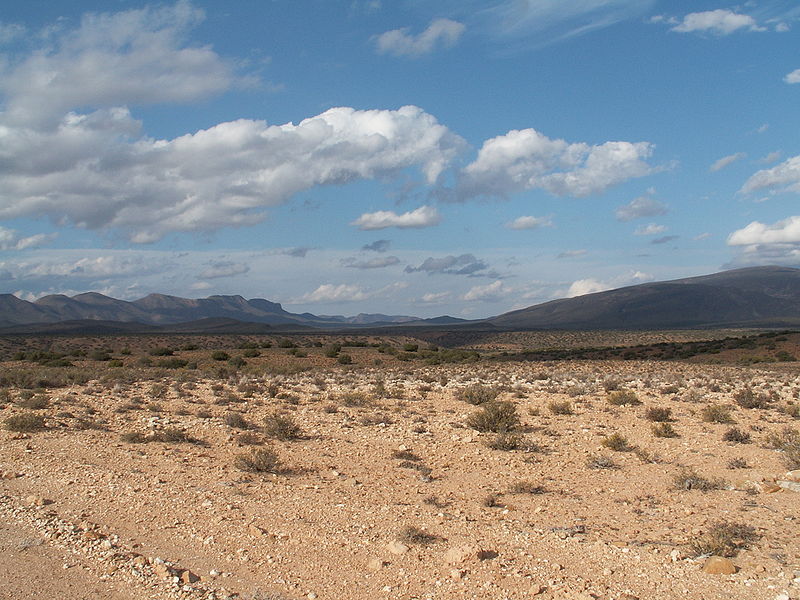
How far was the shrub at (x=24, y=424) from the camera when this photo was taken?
562 inches

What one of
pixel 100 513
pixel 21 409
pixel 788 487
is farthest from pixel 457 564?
pixel 21 409

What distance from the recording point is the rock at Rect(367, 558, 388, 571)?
699 cm

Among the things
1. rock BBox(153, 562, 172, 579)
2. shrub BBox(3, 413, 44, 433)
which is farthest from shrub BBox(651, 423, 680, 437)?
shrub BBox(3, 413, 44, 433)

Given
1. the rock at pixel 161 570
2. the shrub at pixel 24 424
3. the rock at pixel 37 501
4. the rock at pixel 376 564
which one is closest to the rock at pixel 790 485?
the rock at pixel 376 564

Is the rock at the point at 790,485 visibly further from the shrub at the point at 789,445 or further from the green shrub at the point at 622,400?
the green shrub at the point at 622,400

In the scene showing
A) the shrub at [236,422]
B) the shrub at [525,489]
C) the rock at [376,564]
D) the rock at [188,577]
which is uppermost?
the shrub at [236,422]

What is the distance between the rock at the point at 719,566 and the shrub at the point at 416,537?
Answer: 3.09m

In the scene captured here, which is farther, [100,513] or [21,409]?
[21,409]

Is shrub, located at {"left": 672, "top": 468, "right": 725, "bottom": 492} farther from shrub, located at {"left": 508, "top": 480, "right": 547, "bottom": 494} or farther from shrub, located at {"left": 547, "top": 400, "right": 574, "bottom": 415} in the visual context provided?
shrub, located at {"left": 547, "top": 400, "right": 574, "bottom": 415}

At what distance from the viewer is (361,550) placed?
24.7 ft

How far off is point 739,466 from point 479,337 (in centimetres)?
11357

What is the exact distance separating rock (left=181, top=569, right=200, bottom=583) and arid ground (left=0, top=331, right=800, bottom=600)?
28mm

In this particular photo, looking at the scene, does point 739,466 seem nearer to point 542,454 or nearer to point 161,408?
point 542,454

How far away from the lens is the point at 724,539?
24.0 feet
